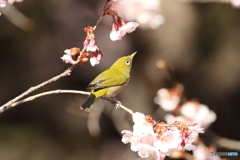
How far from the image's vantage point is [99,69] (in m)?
5.17

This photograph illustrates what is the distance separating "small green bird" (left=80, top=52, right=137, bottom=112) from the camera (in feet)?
6.43

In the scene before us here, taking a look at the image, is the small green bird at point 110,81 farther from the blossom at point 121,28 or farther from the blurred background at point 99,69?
the blurred background at point 99,69

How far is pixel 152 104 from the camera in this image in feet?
15.5

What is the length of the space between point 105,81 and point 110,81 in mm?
60

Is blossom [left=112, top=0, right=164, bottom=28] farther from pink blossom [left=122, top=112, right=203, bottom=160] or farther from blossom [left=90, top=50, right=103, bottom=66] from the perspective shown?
pink blossom [left=122, top=112, right=203, bottom=160]

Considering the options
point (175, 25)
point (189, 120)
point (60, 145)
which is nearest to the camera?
point (189, 120)

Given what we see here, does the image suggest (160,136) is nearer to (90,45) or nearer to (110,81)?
(90,45)

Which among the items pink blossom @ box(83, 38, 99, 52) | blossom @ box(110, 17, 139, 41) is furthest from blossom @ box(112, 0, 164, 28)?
pink blossom @ box(83, 38, 99, 52)

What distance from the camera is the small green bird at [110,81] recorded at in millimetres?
1961

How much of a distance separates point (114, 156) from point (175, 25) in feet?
7.52

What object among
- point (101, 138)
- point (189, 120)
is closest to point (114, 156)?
point (101, 138)

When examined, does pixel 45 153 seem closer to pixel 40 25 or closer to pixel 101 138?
pixel 101 138

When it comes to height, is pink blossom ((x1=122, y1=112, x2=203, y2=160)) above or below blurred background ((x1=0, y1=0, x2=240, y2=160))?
below

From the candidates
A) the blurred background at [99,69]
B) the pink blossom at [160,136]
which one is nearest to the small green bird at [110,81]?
the pink blossom at [160,136]
